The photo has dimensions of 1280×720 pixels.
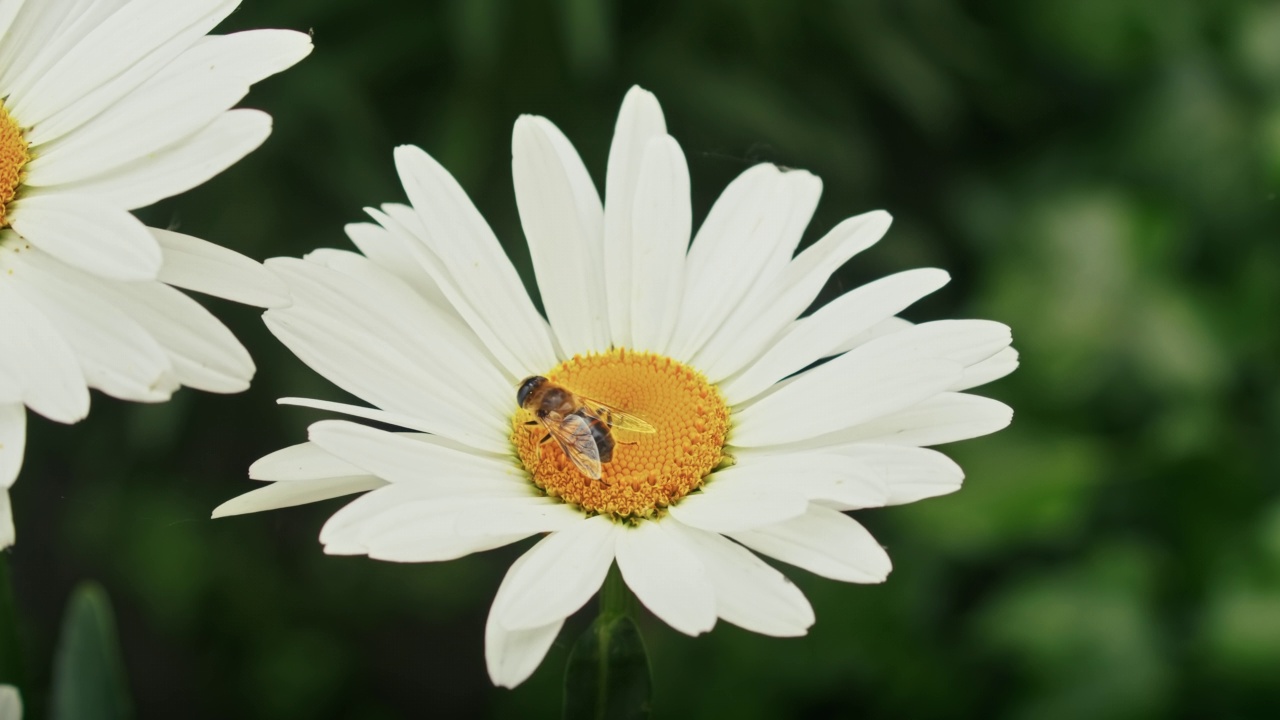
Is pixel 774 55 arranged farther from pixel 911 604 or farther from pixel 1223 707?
pixel 1223 707

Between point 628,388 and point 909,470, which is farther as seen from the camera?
point 628,388

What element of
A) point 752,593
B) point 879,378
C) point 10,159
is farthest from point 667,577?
point 10,159

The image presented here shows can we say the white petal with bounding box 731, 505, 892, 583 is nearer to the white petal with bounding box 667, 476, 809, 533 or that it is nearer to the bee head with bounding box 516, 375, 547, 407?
the white petal with bounding box 667, 476, 809, 533

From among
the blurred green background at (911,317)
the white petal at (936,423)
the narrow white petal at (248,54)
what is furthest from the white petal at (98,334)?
the blurred green background at (911,317)

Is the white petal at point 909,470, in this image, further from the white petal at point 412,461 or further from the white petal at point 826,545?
the white petal at point 412,461

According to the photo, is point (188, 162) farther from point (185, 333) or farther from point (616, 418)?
point (616, 418)

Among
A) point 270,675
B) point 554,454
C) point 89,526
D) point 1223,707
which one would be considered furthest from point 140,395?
point 89,526

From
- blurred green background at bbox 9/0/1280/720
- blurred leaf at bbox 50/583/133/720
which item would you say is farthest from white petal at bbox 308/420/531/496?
blurred green background at bbox 9/0/1280/720
